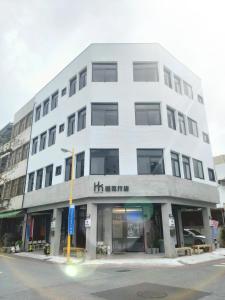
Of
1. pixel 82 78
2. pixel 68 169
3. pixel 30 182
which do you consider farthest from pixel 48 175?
pixel 82 78

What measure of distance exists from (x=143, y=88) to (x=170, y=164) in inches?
268

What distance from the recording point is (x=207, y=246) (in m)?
20.2

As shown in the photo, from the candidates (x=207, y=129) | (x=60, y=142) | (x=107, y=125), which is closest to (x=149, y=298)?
(x=107, y=125)

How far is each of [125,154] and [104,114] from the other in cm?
382

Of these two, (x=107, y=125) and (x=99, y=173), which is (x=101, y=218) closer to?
(x=99, y=173)

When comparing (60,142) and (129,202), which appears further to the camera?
(60,142)

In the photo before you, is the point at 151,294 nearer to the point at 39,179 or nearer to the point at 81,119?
the point at 81,119

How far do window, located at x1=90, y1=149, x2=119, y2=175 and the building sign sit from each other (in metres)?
1.09

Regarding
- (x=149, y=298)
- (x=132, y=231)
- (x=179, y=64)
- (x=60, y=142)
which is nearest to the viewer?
(x=149, y=298)

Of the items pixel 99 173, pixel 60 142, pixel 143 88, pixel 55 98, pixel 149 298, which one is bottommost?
pixel 149 298

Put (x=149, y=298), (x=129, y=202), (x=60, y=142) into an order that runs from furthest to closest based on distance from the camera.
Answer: (x=60, y=142) → (x=129, y=202) → (x=149, y=298)

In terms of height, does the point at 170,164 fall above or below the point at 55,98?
below

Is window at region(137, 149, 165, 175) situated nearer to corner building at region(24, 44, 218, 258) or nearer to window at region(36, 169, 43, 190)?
corner building at region(24, 44, 218, 258)

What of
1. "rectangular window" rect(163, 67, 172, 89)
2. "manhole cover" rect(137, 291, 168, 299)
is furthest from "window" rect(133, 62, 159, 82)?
"manhole cover" rect(137, 291, 168, 299)
